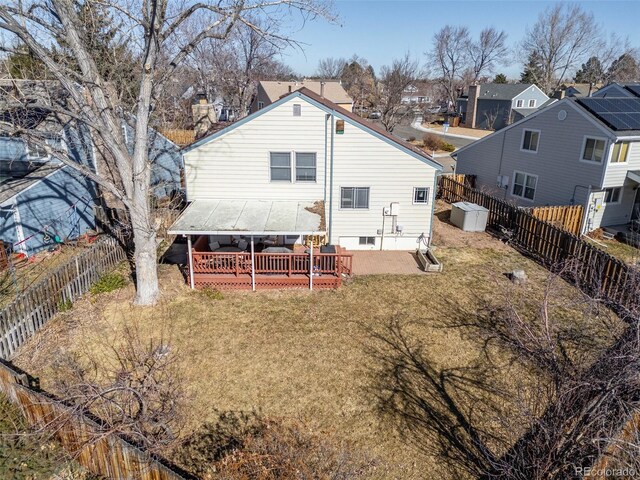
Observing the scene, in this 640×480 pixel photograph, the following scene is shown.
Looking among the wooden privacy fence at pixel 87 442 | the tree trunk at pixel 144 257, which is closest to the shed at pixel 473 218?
the tree trunk at pixel 144 257

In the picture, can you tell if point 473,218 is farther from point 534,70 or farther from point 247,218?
point 534,70

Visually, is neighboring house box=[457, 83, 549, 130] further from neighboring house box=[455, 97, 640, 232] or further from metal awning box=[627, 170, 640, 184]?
metal awning box=[627, 170, 640, 184]

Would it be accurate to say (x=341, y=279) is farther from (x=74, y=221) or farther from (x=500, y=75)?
(x=500, y=75)

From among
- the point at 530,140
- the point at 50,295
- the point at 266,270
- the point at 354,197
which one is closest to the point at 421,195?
the point at 354,197

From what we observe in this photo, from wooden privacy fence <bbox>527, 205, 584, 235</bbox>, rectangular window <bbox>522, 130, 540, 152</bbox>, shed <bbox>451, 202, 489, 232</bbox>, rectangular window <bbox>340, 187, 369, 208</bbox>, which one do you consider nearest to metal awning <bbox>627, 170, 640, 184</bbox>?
wooden privacy fence <bbox>527, 205, 584, 235</bbox>

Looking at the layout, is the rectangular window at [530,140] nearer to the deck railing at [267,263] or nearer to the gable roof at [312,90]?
the deck railing at [267,263]

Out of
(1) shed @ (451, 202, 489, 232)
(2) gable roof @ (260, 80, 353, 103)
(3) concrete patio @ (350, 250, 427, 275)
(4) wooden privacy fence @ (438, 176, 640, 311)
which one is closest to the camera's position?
(4) wooden privacy fence @ (438, 176, 640, 311)

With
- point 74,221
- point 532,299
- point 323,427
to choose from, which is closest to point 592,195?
point 532,299
